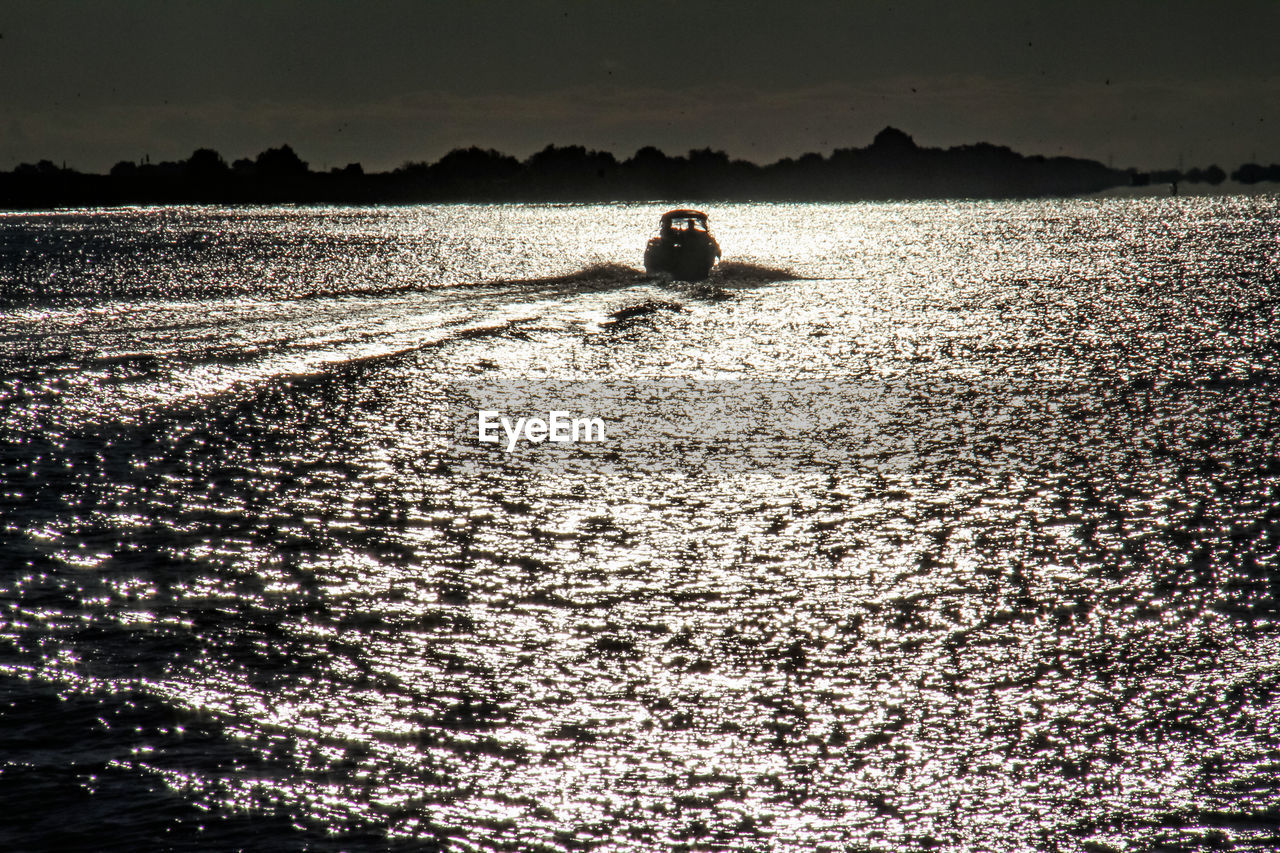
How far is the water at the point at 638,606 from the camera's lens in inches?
424

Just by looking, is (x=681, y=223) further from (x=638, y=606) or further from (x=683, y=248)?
(x=638, y=606)

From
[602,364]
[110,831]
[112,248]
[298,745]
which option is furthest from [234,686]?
[112,248]

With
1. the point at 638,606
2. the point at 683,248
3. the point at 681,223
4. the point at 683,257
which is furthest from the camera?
the point at 681,223

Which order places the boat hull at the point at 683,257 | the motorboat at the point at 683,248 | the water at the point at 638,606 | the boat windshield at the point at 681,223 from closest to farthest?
the water at the point at 638,606
the motorboat at the point at 683,248
the boat hull at the point at 683,257
the boat windshield at the point at 681,223

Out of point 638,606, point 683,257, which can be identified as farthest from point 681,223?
point 638,606

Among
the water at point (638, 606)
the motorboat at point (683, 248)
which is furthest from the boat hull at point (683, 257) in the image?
the water at point (638, 606)

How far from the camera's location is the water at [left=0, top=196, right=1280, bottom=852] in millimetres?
10773

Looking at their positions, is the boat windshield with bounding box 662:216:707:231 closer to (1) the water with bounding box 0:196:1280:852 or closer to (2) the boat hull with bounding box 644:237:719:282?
(2) the boat hull with bounding box 644:237:719:282

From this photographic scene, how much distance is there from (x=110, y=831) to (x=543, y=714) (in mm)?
4525

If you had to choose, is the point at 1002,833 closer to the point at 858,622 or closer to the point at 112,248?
the point at 858,622

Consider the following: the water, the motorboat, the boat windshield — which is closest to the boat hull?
the motorboat

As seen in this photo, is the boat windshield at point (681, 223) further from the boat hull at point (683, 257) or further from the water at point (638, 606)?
the water at point (638, 606)

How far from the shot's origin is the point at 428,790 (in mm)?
10922

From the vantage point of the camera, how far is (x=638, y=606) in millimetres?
16031
